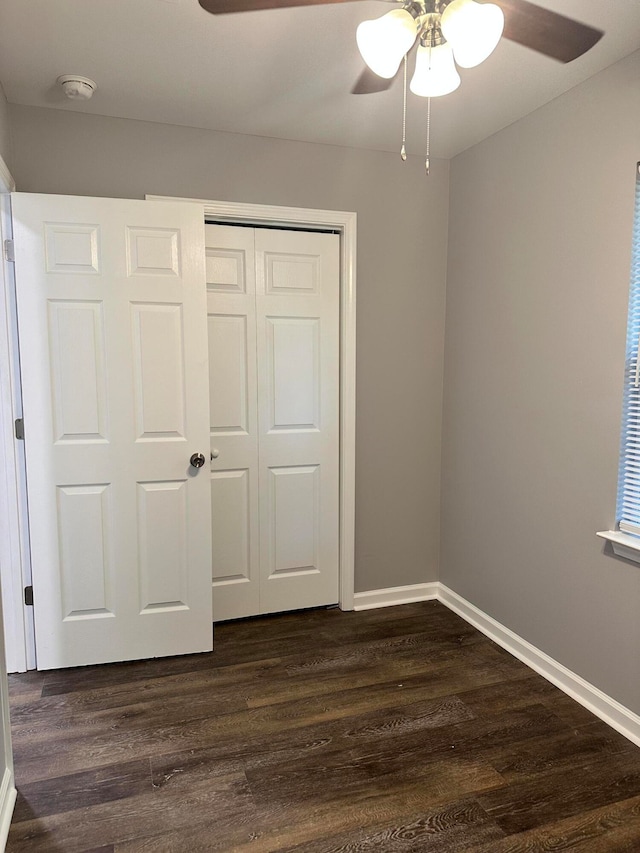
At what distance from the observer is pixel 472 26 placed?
1.28 meters

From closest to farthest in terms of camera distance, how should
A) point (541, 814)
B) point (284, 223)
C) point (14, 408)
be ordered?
point (541, 814) < point (14, 408) < point (284, 223)

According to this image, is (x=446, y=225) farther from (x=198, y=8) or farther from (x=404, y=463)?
(x=198, y=8)

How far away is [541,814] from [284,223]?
8.71 ft

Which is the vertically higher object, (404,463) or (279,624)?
(404,463)

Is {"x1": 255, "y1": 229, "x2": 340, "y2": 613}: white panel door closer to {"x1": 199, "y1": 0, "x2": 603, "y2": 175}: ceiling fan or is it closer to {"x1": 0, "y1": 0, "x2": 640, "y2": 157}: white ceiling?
{"x1": 0, "y1": 0, "x2": 640, "y2": 157}: white ceiling

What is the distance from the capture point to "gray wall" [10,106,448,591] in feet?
8.48

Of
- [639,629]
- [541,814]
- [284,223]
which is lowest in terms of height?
[541,814]

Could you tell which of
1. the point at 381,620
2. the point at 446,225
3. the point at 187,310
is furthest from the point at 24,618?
the point at 446,225

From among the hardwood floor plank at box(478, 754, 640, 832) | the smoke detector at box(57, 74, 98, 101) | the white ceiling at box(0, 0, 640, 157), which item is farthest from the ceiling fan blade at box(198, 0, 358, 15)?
the hardwood floor plank at box(478, 754, 640, 832)

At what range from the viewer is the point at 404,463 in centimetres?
327

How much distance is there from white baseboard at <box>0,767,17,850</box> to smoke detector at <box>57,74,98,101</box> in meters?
2.43

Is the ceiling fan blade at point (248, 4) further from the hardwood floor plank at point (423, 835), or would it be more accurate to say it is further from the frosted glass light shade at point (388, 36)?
the hardwood floor plank at point (423, 835)

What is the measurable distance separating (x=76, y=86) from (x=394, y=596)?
2893mm

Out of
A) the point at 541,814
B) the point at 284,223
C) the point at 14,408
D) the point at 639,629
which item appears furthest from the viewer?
the point at 284,223
